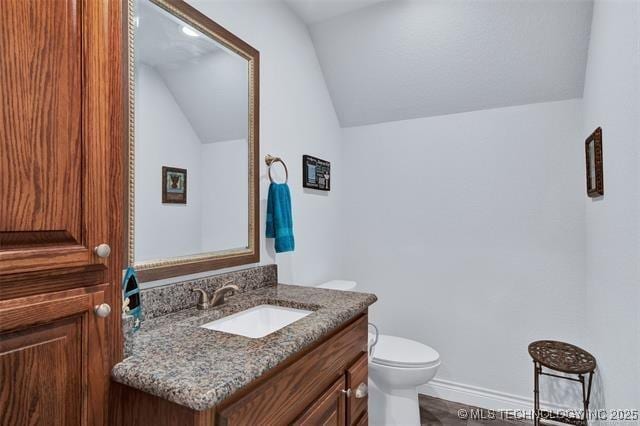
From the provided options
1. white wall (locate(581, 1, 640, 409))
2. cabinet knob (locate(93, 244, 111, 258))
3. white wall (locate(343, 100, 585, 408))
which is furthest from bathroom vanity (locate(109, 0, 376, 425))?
white wall (locate(343, 100, 585, 408))

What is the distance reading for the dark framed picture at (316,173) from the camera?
6.88ft

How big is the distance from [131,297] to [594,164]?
210 centimetres

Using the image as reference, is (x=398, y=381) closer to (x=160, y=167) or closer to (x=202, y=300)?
(x=202, y=300)

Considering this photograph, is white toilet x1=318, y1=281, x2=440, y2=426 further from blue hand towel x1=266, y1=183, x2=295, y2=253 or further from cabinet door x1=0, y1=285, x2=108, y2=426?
cabinet door x1=0, y1=285, x2=108, y2=426

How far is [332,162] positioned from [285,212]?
940 mm

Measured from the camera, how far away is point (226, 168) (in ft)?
4.96

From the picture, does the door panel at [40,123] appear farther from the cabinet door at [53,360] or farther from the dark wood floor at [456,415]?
the dark wood floor at [456,415]

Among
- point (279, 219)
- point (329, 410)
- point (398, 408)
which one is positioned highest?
point (279, 219)

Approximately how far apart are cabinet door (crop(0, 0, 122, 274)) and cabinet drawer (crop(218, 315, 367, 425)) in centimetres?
45

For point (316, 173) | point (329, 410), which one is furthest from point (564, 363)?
point (316, 173)

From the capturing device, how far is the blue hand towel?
1677 mm

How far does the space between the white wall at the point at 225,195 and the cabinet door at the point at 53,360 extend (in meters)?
0.72

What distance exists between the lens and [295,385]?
2.96 ft

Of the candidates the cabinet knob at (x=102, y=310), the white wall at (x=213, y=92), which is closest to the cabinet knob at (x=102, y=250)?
the cabinet knob at (x=102, y=310)
